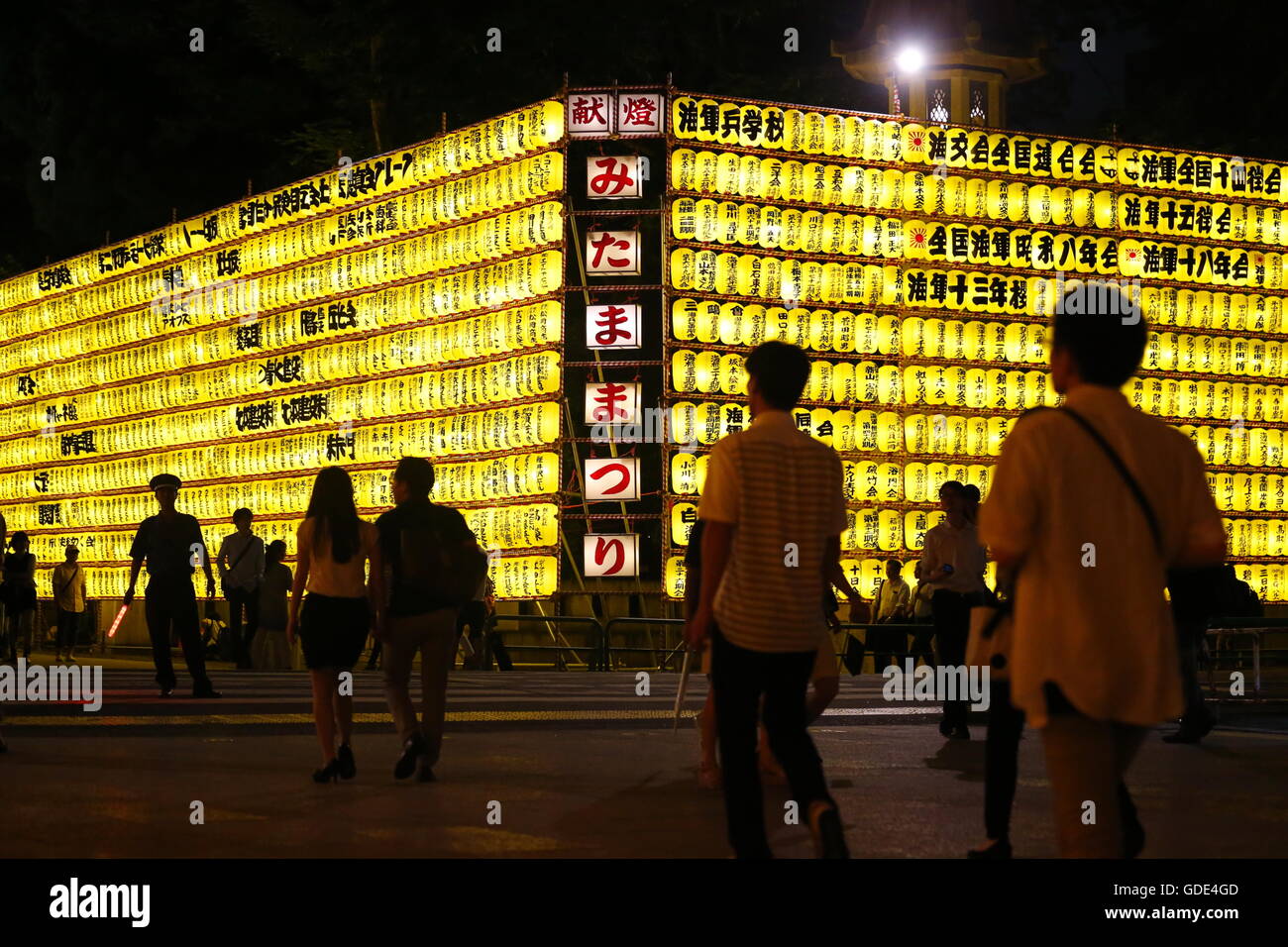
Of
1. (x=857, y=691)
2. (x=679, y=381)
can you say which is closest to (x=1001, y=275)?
(x=679, y=381)

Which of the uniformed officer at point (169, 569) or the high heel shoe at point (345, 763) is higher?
the uniformed officer at point (169, 569)

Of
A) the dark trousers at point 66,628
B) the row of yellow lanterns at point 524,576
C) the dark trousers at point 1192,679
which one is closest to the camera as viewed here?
the dark trousers at point 1192,679

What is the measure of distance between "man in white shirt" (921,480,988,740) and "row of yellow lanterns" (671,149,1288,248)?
1239cm

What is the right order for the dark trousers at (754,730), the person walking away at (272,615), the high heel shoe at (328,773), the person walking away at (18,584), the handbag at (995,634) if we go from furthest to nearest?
the person walking away at (272,615)
the person walking away at (18,584)
the high heel shoe at (328,773)
the dark trousers at (754,730)
the handbag at (995,634)

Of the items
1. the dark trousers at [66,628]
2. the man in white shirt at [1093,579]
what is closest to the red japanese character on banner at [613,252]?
the dark trousers at [66,628]

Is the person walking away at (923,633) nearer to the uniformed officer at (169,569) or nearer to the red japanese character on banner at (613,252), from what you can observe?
the red japanese character on banner at (613,252)

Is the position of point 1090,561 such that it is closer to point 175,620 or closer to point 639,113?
point 175,620

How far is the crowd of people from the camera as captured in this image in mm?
4453

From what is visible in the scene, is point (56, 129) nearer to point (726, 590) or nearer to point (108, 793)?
point (108, 793)

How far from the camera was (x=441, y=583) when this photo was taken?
9148 millimetres

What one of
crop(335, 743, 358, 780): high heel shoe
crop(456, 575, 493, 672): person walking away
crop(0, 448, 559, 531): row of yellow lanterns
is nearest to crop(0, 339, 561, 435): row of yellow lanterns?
crop(0, 448, 559, 531): row of yellow lanterns

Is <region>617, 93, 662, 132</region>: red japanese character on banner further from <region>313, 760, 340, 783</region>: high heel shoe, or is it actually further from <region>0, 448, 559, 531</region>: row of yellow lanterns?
<region>313, 760, 340, 783</region>: high heel shoe

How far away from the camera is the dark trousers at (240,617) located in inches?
819

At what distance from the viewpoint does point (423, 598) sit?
9.12 meters
